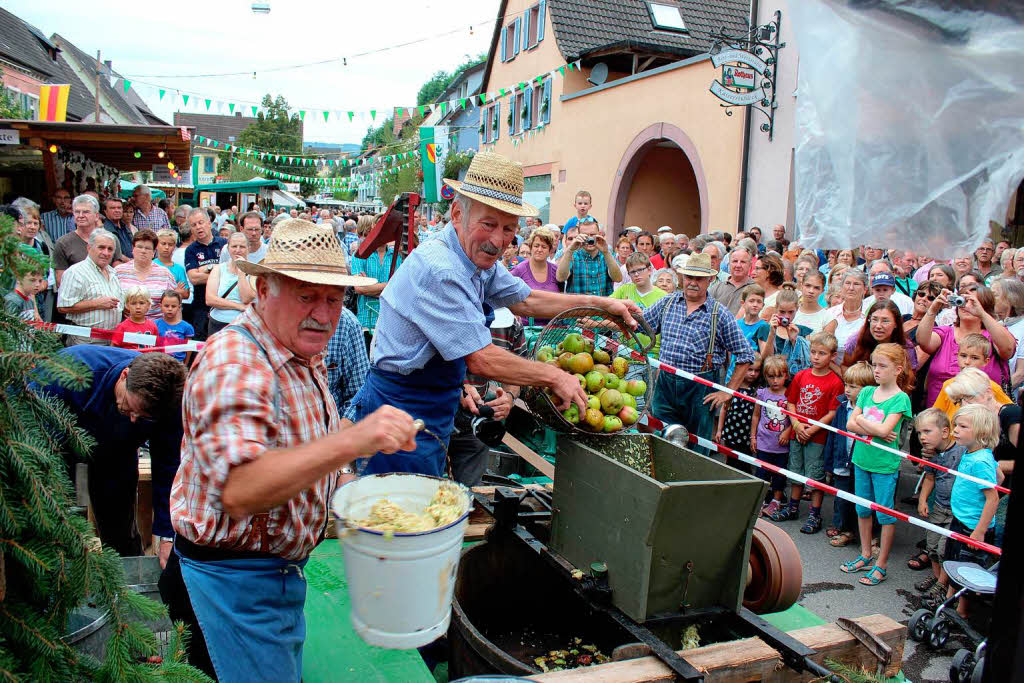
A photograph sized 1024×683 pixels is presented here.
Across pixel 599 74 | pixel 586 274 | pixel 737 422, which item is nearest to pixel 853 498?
A: pixel 737 422

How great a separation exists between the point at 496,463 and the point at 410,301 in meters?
3.30

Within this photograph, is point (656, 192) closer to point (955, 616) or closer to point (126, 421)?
point (955, 616)

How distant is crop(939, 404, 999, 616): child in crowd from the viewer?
460 cm

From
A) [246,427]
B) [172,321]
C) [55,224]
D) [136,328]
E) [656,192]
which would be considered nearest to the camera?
[246,427]

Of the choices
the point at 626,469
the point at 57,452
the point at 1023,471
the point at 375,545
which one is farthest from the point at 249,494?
the point at 1023,471

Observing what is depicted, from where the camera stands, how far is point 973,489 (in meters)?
4.71

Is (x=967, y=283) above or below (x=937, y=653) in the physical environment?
above

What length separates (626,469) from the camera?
264cm

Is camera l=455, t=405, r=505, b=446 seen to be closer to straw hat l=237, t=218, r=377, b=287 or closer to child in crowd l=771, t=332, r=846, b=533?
straw hat l=237, t=218, r=377, b=287

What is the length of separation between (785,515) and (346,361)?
404 centimetres

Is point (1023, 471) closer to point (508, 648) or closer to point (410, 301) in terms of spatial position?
point (410, 301)

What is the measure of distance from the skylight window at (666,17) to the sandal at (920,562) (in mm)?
19443

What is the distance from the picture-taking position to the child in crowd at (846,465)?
5.91 meters

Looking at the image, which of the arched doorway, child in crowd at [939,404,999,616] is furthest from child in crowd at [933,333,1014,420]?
the arched doorway
